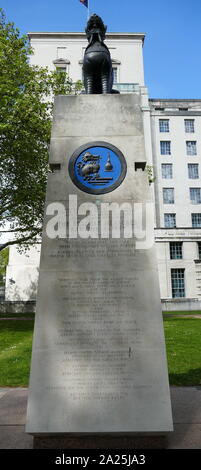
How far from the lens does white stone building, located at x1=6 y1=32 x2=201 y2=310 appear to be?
43875mm

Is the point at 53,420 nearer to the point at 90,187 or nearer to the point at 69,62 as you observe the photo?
the point at 90,187

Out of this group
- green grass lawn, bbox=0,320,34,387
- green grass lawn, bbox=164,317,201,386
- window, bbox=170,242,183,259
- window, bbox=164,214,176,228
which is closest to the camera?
green grass lawn, bbox=164,317,201,386

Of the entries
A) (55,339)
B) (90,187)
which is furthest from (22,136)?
(55,339)

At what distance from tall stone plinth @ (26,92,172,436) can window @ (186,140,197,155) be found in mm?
46252

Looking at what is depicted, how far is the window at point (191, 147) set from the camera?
4969 centimetres

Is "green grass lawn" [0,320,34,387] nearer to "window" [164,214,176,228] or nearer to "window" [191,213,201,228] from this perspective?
"window" [164,214,176,228]

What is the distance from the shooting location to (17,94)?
739 inches

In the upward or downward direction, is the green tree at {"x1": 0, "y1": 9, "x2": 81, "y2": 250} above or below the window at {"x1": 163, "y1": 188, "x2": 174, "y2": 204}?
below

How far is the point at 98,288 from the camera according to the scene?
516cm

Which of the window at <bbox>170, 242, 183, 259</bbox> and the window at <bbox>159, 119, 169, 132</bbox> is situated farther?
the window at <bbox>159, 119, 169, 132</bbox>

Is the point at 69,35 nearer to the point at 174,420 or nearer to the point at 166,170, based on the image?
the point at 166,170

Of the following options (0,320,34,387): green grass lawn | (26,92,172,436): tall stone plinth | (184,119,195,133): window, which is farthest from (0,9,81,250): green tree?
(184,119,195,133): window

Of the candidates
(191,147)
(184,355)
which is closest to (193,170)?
(191,147)

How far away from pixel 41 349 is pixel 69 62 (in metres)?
49.7
